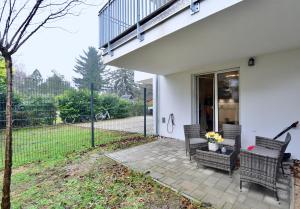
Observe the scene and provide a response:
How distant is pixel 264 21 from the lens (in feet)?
7.64

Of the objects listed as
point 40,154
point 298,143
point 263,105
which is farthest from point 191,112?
point 40,154

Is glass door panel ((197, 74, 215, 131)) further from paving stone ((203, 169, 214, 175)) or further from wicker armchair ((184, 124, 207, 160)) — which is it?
paving stone ((203, 169, 214, 175))

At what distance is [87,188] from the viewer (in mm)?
2752

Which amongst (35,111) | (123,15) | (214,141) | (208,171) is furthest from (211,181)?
(35,111)

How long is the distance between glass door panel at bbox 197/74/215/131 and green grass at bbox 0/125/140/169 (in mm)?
3302

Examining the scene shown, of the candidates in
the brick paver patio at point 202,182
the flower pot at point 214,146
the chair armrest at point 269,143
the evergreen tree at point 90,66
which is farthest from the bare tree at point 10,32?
the evergreen tree at point 90,66

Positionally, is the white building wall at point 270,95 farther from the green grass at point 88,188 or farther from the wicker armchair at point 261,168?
the green grass at point 88,188

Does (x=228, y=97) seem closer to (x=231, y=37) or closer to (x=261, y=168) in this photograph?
(x=231, y=37)

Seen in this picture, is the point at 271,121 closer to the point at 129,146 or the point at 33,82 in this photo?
the point at 129,146

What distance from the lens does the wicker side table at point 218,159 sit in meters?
2.96

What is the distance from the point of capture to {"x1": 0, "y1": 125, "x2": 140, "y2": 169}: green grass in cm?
429

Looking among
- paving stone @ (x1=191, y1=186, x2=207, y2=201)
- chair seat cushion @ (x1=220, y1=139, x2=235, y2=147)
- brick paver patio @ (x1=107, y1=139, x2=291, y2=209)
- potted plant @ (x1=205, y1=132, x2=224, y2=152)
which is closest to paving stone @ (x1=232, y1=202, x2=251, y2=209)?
brick paver patio @ (x1=107, y1=139, x2=291, y2=209)

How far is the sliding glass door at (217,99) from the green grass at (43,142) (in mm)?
3389

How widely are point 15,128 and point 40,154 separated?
1.03 metres
